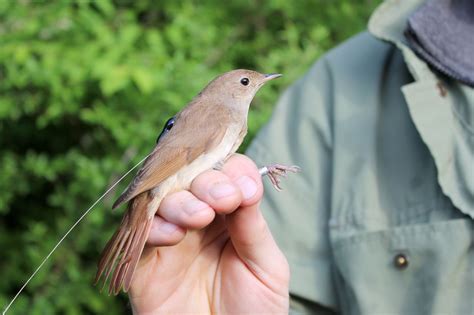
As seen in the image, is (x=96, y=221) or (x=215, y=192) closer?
(x=215, y=192)

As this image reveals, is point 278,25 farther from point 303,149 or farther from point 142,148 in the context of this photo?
point 303,149

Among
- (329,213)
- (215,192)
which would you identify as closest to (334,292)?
(329,213)

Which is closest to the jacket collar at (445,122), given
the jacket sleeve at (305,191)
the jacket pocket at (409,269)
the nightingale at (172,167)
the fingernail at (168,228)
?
the jacket pocket at (409,269)

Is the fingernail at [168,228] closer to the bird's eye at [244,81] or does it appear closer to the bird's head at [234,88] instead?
the bird's head at [234,88]

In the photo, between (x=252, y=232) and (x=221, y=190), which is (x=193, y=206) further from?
(x=252, y=232)

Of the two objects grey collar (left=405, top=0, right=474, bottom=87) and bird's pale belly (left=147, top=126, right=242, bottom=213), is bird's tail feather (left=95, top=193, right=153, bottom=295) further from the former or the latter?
grey collar (left=405, top=0, right=474, bottom=87)

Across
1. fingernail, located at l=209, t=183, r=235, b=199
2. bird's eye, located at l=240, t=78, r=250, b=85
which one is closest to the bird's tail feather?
fingernail, located at l=209, t=183, r=235, b=199

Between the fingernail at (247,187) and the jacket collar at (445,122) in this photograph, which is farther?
the jacket collar at (445,122)

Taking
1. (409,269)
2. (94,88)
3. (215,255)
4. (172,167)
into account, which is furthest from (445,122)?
(94,88)
